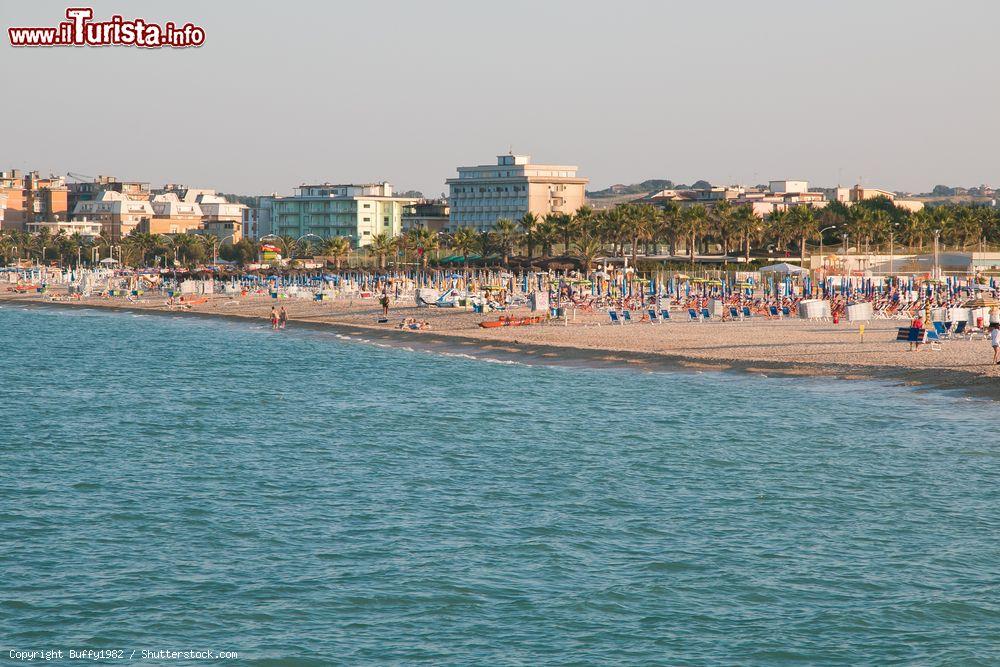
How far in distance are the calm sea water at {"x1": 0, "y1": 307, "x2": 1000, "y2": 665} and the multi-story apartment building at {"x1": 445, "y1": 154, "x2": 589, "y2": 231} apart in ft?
345

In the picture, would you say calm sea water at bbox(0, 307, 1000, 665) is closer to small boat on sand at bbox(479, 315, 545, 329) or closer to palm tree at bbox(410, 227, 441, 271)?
small boat on sand at bbox(479, 315, 545, 329)

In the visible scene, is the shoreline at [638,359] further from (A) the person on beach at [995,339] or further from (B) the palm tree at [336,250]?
(B) the palm tree at [336,250]

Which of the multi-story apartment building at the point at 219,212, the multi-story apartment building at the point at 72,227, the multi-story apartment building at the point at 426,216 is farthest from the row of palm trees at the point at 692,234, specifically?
the multi-story apartment building at the point at 72,227

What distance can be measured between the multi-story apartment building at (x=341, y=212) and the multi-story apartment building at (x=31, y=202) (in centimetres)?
4410

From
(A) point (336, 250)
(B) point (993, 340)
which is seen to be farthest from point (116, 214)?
(B) point (993, 340)

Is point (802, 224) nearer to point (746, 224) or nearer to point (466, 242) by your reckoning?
point (746, 224)

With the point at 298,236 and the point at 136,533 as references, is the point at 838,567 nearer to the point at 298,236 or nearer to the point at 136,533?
the point at 136,533

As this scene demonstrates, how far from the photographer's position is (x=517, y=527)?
21.2 metres

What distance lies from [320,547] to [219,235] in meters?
152

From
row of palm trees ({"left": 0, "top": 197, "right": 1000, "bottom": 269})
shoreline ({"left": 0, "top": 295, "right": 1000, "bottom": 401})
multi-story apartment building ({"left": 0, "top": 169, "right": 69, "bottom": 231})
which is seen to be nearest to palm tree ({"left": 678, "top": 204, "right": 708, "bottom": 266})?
row of palm trees ({"left": 0, "top": 197, "right": 1000, "bottom": 269})

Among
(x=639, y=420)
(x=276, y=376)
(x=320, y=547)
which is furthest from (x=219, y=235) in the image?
(x=320, y=547)

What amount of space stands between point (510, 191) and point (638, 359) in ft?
321

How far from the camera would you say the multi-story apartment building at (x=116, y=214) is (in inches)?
6737

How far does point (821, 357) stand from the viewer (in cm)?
4428
